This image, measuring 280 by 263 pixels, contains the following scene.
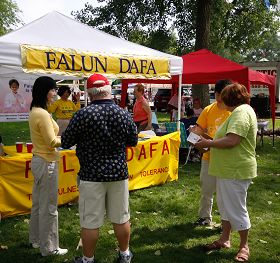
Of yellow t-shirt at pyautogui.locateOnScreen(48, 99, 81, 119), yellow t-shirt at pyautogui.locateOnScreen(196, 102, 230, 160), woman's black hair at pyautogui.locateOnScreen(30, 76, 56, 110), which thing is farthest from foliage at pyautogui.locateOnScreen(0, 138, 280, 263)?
yellow t-shirt at pyautogui.locateOnScreen(48, 99, 81, 119)

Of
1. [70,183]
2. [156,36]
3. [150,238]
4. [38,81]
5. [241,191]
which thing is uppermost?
[156,36]

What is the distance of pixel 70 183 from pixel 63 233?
1.09 m

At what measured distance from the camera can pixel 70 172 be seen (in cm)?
552

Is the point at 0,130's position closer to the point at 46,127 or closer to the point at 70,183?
the point at 70,183

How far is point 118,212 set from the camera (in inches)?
131

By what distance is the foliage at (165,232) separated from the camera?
3930 mm

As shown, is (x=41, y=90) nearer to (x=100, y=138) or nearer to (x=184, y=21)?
(x=100, y=138)

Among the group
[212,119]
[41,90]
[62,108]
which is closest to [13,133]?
[62,108]

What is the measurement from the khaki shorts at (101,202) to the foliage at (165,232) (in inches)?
28.3

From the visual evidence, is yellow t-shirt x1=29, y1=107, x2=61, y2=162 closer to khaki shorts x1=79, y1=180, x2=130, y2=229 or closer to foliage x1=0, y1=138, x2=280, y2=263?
khaki shorts x1=79, y1=180, x2=130, y2=229

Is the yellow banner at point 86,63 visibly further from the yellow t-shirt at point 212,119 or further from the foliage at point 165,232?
the foliage at point 165,232

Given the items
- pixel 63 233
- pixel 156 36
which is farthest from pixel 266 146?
pixel 156 36

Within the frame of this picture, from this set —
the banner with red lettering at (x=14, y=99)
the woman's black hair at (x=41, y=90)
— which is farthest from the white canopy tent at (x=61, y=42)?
the banner with red lettering at (x=14, y=99)

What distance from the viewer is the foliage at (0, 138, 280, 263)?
12.9 ft
